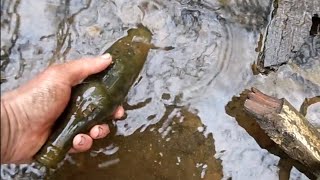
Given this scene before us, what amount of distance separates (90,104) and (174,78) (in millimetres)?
588

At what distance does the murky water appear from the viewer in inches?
121

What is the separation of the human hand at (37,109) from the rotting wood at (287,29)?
93cm

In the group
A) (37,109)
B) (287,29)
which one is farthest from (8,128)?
(287,29)

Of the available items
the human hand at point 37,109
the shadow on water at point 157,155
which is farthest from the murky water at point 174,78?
the human hand at point 37,109

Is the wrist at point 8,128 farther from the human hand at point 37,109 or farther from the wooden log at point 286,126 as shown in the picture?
the wooden log at point 286,126

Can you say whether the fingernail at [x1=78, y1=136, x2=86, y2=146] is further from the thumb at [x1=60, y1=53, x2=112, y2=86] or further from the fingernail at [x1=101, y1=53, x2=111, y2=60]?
the fingernail at [x1=101, y1=53, x2=111, y2=60]

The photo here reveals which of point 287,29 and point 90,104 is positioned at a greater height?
point 287,29

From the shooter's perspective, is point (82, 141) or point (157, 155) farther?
point (157, 155)

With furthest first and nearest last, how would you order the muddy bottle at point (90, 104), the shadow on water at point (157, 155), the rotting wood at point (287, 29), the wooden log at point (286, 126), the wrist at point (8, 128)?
1. the rotting wood at point (287, 29)
2. the shadow on water at point (157, 155)
3. the wooden log at point (286, 126)
4. the muddy bottle at point (90, 104)
5. the wrist at point (8, 128)

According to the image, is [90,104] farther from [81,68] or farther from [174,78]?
[174,78]

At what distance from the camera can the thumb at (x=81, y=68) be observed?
276cm

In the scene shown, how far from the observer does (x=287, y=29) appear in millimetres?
3172

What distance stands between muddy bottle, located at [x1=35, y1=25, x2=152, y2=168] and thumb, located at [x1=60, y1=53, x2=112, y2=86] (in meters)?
0.03

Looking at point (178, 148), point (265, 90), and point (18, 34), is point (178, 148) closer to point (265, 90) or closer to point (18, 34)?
point (265, 90)
